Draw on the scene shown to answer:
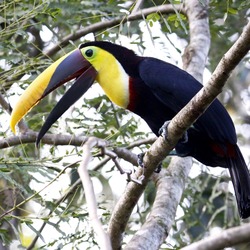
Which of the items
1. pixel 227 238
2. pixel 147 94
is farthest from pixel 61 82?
pixel 227 238

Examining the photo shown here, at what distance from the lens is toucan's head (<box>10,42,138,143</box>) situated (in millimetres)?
2674

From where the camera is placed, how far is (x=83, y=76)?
2.78 metres

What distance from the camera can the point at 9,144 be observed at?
2711mm

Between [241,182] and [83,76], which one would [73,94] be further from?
[241,182]

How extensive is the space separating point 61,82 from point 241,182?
2.45 feet

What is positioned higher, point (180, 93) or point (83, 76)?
point (83, 76)

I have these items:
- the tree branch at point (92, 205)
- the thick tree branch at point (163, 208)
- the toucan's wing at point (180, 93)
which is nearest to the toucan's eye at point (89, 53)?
the toucan's wing at point (180, 93)

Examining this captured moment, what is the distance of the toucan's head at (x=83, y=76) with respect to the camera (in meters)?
2.67

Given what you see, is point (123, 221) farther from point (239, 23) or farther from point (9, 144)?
point (239, 23)

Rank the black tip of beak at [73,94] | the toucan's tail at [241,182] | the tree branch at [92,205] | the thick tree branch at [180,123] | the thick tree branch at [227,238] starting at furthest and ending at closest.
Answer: the black tip of beak at [73,94], the toucan's tail at [241,182], the thick tree branch at [180,123], the thick tree branch at [227,238], the tree branch at [92,205]

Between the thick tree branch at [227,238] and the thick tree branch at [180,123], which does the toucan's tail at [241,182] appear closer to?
the thick tree branch at [180,123]

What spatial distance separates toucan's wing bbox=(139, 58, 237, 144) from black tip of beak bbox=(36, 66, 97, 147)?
20 cm

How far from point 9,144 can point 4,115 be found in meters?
0.26

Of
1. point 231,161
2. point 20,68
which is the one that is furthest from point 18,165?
point 231,161
